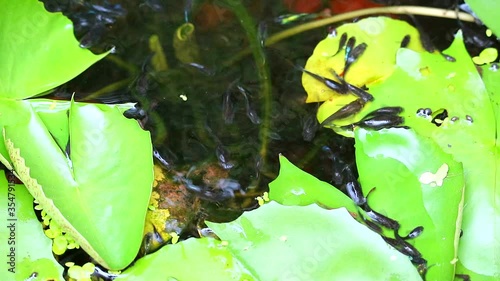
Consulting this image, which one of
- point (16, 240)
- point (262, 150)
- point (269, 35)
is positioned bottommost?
point (16, 240)

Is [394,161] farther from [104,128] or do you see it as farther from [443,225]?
[104,128]

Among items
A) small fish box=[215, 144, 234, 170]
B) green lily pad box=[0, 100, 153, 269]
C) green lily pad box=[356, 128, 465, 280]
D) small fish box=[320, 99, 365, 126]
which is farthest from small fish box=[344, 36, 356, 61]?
green lily pad box=[0, 100, 153, 269]

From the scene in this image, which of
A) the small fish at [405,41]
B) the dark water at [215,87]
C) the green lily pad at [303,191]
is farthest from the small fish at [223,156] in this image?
the small fish at [405,41]

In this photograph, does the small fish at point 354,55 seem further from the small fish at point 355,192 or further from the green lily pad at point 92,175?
the green lily pad at point 92,175

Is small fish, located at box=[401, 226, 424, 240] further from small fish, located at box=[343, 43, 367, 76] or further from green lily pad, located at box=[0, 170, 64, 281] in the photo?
green lily pad, located at box=[0, 170, 64, 281]

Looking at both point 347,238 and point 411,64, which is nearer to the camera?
point 347,238

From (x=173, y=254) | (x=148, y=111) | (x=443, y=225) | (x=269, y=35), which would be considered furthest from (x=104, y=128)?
(x=443, y=225)
